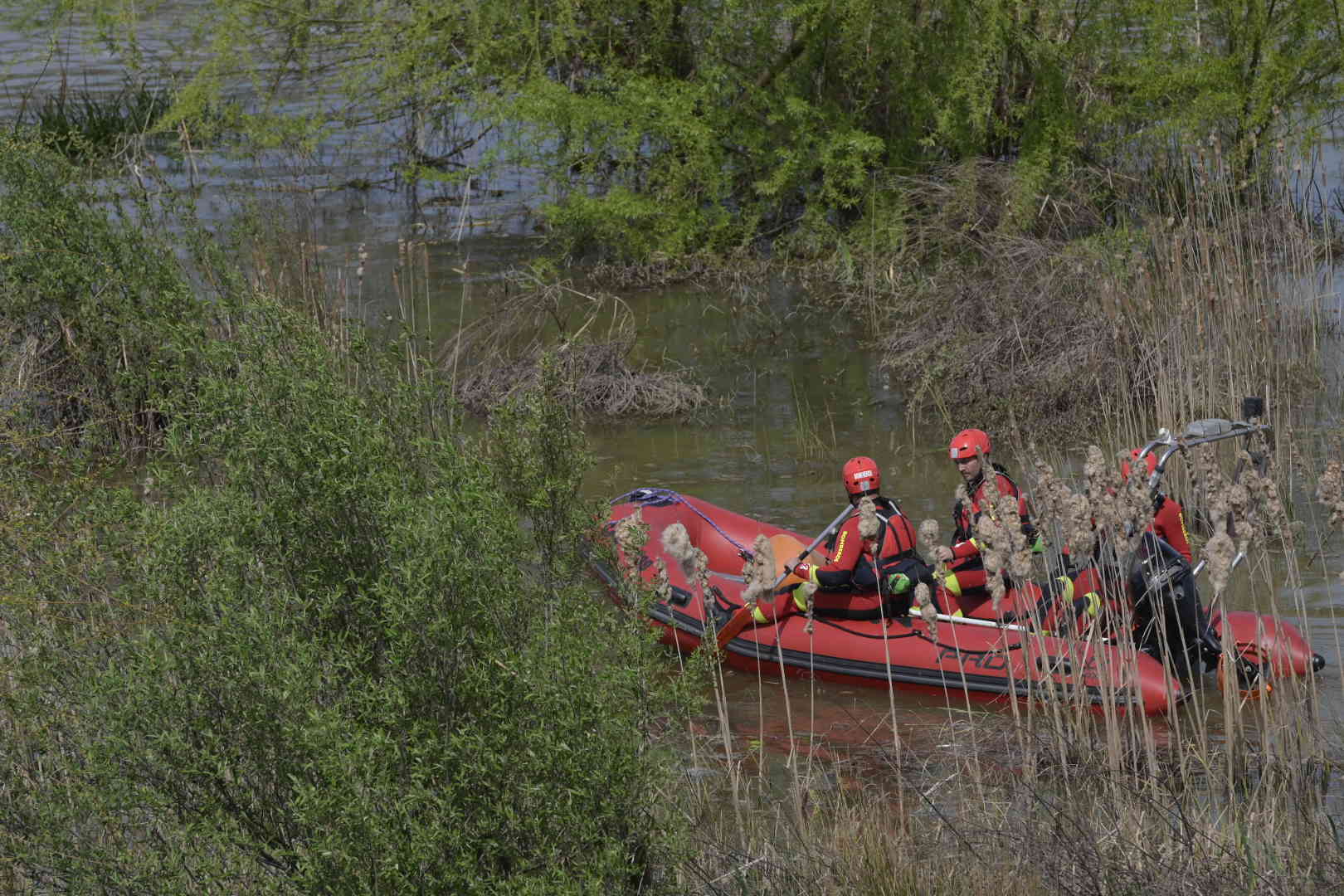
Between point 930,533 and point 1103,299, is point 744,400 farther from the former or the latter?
point 930,533

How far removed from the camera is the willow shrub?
362 cm

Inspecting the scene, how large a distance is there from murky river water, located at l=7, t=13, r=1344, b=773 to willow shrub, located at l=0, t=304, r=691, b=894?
244 cm

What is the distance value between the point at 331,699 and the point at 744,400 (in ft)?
24.4

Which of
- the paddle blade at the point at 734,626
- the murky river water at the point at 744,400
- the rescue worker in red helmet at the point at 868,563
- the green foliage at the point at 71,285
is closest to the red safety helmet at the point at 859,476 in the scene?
the rescue worker in red helmet at the point at 868,563

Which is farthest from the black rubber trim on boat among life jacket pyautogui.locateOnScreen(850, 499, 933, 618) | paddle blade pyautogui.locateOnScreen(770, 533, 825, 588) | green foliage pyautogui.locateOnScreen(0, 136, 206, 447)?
green foliage pyautogui.locateOnScreen(0, 136, 206, 447)

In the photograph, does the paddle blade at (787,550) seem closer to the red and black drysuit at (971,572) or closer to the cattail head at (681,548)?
the red and black drysuit at (971,572)

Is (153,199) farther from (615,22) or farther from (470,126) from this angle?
(615,22)

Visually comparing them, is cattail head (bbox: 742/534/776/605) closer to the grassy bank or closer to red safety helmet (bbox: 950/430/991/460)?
the grassy bank

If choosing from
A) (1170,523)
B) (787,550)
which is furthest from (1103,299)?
(1170,523)

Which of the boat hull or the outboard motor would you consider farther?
the boat hull

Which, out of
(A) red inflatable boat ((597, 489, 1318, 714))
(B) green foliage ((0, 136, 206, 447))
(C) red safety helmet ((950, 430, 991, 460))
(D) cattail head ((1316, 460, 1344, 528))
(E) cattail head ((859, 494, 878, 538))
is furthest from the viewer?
(B) green foliage ((0, 136, 206, 447))

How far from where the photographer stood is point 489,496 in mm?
4109

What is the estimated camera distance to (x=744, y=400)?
11.1 m

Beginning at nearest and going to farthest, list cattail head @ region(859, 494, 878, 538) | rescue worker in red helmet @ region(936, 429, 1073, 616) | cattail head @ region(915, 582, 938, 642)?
1. cattail head @ region(859, 494, 878, 538)
2. cattail head @ region(915, 582, 938, 642)
3. rescue worker in red helmet @ region(936, 429, 1073, 616)
